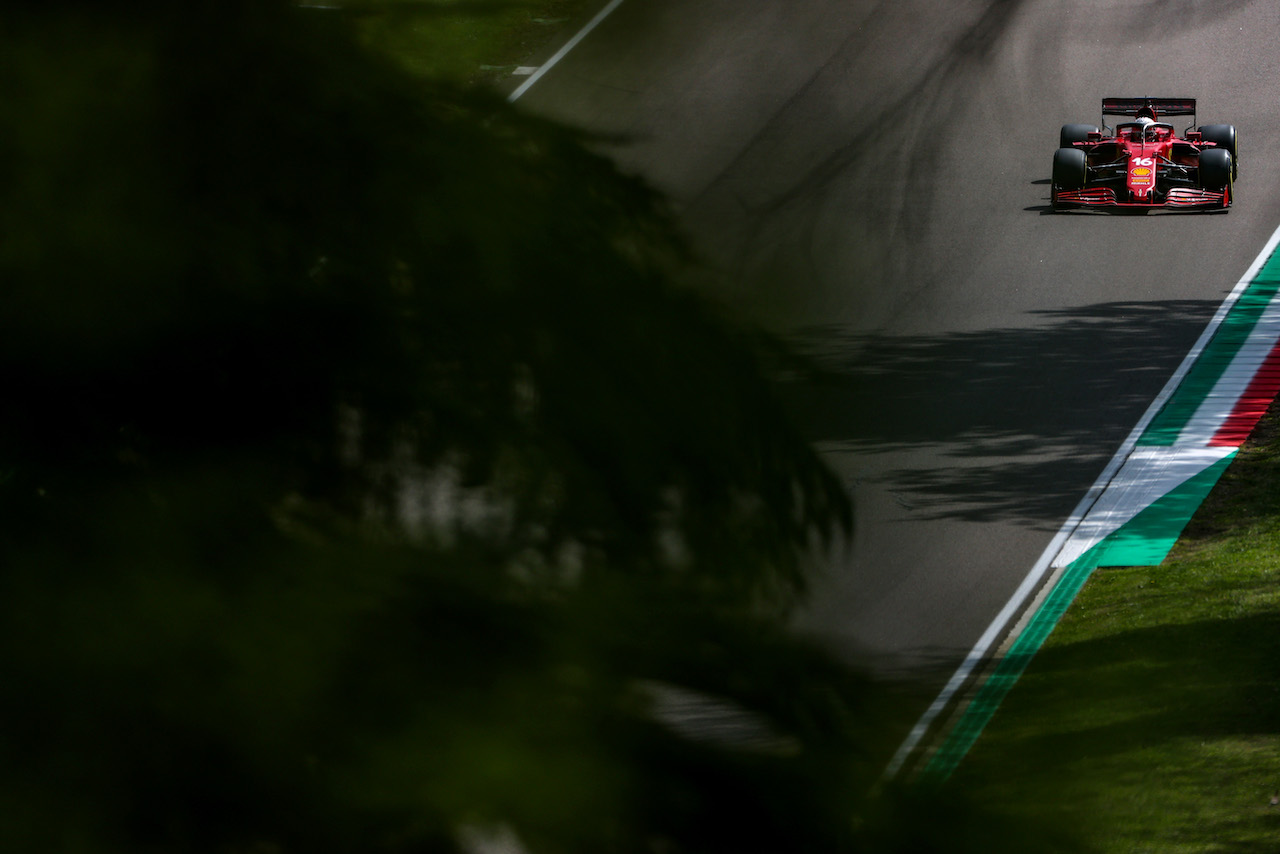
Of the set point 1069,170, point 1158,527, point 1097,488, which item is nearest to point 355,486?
point 1158,527

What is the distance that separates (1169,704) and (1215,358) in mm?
11935

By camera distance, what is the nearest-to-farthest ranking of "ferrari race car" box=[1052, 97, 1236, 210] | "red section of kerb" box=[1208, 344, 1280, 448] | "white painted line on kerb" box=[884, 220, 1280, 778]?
"white painted line on kerb" box=[884, 220, 1280, 778] < "red section of kerb" box=[1208, 344, 1280, 448] < "ferrari race car" box=[1052, 97, 1236, 210]

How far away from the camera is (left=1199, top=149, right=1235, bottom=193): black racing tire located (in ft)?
48.4

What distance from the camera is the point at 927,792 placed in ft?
3.10

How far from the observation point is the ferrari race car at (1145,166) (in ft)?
48.1

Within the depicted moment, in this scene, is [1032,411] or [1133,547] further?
[1032,411]

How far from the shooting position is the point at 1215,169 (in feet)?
48.6

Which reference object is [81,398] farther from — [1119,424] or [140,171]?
[1119,424]

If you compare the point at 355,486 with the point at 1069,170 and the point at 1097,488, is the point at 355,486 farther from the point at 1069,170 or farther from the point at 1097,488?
the point at 1069,170

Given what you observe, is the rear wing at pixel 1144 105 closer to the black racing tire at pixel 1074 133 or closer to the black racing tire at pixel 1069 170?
the black racing tire at pixel 1074 133

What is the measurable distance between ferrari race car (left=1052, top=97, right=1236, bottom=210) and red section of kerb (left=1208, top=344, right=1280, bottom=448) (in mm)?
3096

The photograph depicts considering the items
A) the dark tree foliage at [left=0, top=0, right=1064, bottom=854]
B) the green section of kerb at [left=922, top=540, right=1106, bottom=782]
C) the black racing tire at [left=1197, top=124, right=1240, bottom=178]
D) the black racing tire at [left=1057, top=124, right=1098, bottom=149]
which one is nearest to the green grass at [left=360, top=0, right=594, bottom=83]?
the dark tree foliage at [left=0, top=0, right=1064, bottom=854]

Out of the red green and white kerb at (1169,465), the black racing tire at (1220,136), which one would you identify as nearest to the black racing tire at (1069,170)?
the black racing tire at (1220,136)

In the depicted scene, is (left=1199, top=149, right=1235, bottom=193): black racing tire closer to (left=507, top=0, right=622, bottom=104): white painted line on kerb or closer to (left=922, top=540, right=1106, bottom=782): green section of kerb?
(left=922, top=540, right=1106, bottom=782): green section of kerb
